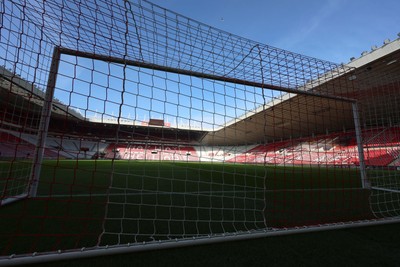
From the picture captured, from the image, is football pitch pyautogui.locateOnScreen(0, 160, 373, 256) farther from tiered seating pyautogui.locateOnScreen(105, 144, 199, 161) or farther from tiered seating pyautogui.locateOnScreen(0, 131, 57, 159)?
tiered seating pyautogui.locateOnScreen(105, 144, 199, 161)

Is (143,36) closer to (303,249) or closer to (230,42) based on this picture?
(230,42)

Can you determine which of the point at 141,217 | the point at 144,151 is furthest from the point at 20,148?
the point at 144,151

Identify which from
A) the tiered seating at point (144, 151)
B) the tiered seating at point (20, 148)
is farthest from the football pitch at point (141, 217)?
the tiered seating at point (144, 151)

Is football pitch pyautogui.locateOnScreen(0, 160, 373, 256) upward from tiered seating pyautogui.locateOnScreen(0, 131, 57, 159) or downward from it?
downward

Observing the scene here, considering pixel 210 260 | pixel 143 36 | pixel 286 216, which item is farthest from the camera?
pixel 143 36

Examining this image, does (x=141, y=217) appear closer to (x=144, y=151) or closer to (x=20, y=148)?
(x=20, y=148)

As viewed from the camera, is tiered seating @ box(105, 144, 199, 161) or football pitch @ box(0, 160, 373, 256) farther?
tiered seating @ box(105, 144, 199, 161)

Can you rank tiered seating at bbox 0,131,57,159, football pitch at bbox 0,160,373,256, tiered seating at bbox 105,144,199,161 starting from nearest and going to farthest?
football pitch at bbox 0,160,373,256 < tiered seating at bbox 0,131,57,159 < tiered seating at bbox 105,144,199,161

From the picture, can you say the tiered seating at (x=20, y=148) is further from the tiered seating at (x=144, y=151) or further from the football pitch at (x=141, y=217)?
the tiered seating at (x=144, y=151)

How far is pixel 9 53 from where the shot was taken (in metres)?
2.10

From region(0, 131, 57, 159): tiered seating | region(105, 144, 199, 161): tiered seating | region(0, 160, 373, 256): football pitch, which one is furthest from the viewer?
region(105, 144, 199, 161): tiered seating

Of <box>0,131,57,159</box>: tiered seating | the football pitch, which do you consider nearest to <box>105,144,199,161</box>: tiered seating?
the football pitch

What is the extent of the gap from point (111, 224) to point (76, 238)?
14.3 inches

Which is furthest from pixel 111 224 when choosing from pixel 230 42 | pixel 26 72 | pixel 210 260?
pixel 230 42
